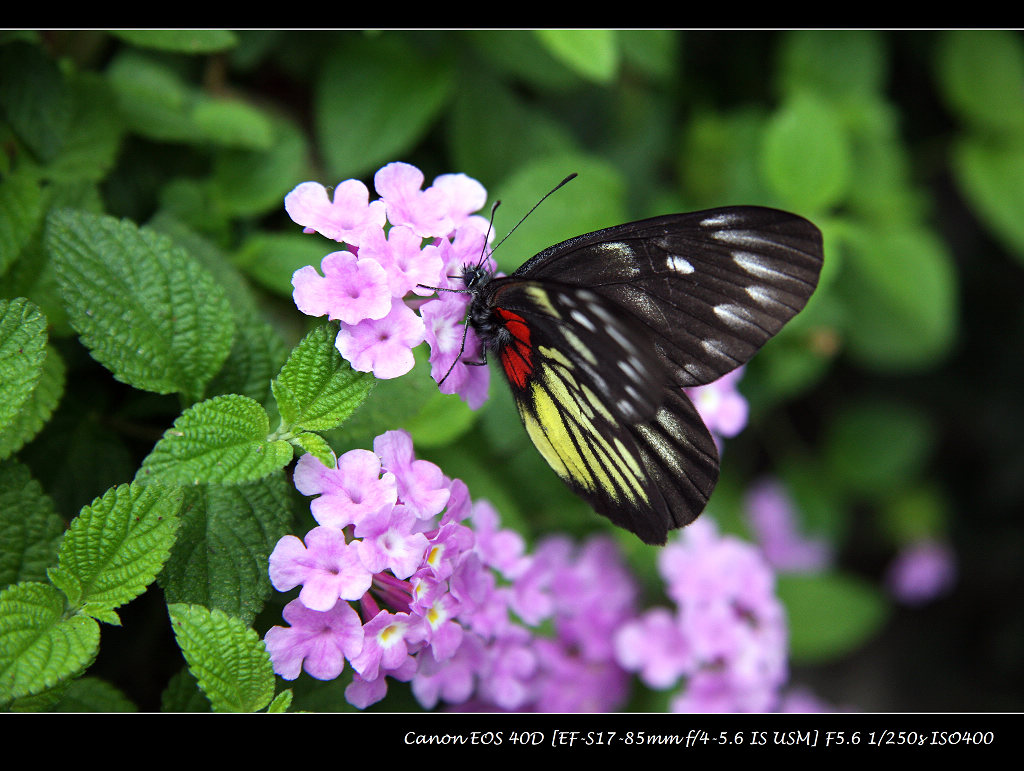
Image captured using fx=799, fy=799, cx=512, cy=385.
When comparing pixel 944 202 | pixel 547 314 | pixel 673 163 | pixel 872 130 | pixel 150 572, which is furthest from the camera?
pixel 944 202

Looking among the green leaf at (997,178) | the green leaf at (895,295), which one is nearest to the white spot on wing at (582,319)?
the green leaf at (895,295)

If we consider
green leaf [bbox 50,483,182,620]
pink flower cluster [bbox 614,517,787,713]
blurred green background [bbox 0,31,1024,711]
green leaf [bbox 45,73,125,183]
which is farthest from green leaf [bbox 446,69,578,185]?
green leaf [bbox 50,483,182,620]

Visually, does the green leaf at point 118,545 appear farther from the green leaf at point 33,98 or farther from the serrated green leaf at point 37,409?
the green leaf at point 33,98

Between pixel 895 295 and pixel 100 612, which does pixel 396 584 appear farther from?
pixel 895 295

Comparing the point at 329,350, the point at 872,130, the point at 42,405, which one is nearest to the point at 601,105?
the point at 872,130

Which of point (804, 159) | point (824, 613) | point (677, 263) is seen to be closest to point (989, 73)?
point (804, 159)

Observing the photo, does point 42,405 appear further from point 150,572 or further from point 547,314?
point 547,314
